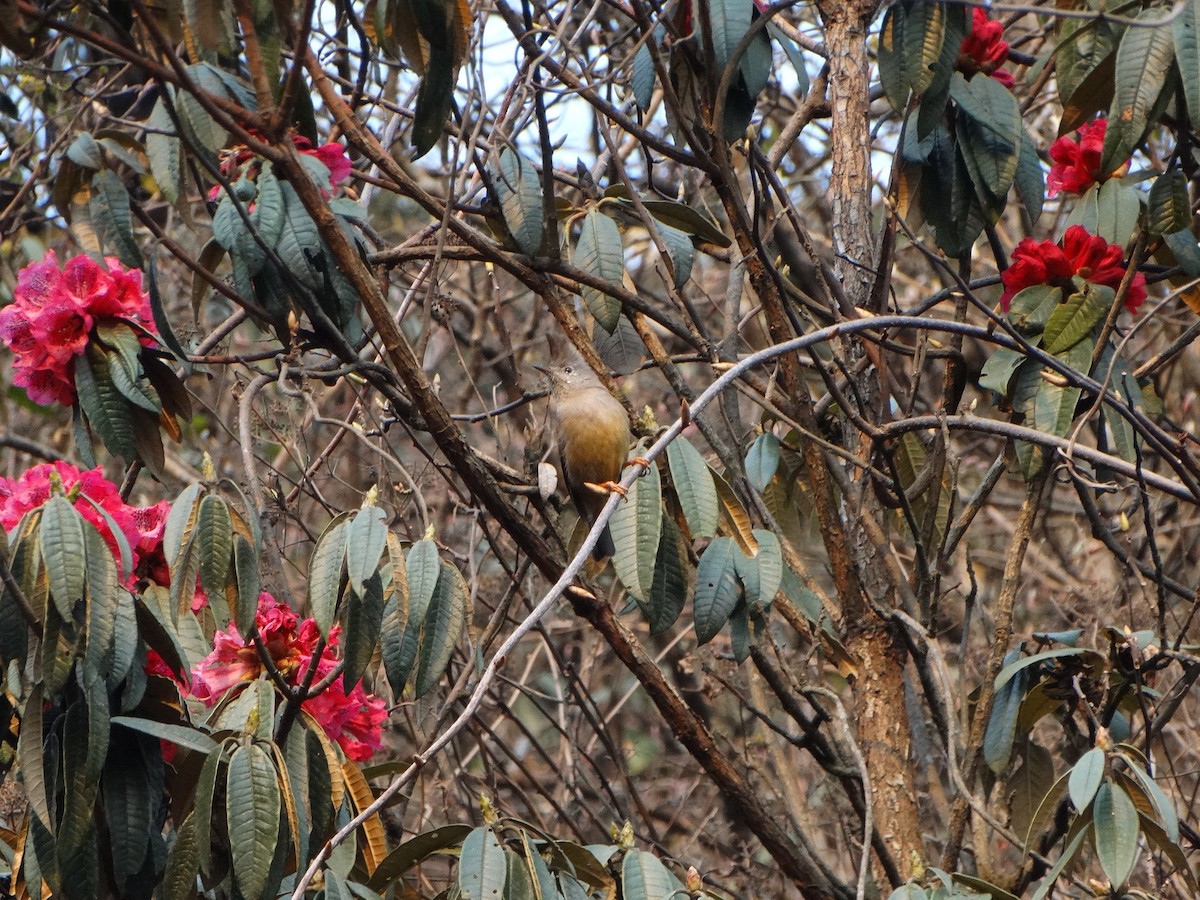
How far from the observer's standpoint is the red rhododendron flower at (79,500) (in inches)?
91.3

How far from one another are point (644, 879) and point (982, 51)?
2.22 m

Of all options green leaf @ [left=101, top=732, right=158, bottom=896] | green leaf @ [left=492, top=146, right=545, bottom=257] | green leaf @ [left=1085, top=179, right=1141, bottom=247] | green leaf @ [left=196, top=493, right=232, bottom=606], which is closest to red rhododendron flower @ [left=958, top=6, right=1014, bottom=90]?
green leaf @ [left=1085, top=179, right=1141, bottom=247]

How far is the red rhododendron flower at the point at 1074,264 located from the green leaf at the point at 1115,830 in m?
1.37

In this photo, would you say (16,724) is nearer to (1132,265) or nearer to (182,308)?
(1132,265)

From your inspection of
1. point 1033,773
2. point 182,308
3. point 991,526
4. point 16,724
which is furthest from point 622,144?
point 16,724

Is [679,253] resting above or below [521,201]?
below

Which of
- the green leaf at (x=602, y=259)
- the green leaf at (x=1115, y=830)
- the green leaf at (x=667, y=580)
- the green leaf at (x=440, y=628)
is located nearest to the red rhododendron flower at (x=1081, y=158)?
the green leaf at (x=602, y=259)

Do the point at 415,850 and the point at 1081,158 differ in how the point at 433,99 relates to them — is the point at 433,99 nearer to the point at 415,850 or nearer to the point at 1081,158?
the point at 415,850

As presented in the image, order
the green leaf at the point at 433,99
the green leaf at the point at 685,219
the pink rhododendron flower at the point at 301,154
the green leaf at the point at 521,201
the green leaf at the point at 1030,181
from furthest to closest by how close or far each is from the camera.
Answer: the green leaf at the point at 1030,181, the green leaf at the point at 685,219, the green leaf at the point at 521,201, the pink rhododendron flower at the point at 301,154, the green leaf at the point at 433,99

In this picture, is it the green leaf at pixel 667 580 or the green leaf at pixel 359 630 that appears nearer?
the green leaf at pixel 359 630

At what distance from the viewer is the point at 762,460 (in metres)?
3.31

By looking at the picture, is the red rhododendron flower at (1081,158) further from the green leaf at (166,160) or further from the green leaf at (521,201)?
the green leaf at (166,160)

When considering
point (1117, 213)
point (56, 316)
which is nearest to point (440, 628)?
point (56, 316)

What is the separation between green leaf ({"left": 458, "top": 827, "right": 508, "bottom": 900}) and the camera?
7.24 ft
